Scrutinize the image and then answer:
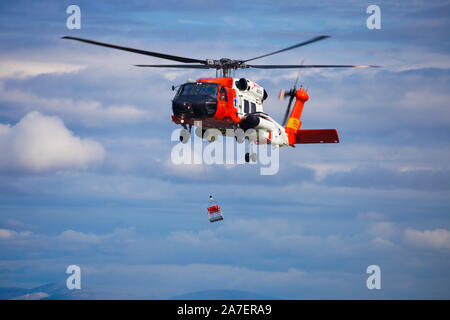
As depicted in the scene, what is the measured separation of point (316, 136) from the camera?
48688mm

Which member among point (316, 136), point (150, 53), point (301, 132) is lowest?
point (316, 136)

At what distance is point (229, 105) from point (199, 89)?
87.4 inches

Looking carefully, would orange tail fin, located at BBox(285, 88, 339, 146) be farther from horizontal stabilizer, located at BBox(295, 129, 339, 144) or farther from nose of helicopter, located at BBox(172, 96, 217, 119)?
nose of helicopter, located at BBox(172, 96, 217, 119)

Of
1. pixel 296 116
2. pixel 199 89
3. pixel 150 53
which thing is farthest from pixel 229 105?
pixel 296 116

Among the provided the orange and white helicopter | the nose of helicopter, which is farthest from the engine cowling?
the nose of helicopter

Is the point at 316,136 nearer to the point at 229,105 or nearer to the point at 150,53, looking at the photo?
the point at 229,105

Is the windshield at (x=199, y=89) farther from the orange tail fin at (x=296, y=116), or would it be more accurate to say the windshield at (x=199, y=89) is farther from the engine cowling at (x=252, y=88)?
the orange tail fin at (x=296, y=116)

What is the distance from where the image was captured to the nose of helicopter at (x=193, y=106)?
40.7 m

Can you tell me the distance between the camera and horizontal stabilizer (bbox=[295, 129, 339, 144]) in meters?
47.7

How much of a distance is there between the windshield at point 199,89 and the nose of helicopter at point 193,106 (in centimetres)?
55

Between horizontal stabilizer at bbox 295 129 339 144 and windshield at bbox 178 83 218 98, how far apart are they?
9.79 meters
